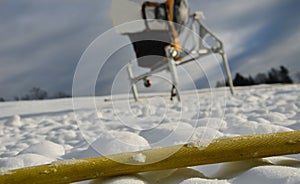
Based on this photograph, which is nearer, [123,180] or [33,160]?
[123,180]

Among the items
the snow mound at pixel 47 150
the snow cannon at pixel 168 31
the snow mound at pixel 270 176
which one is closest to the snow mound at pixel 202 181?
the snow mound at pixel 270 176

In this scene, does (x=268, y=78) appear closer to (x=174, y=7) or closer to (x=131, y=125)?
(x=174, y=7)

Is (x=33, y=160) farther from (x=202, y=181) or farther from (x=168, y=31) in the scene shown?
(x=168, y=31)

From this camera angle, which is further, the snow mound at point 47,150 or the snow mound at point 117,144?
the snow mound at point 47,150

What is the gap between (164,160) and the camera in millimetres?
674

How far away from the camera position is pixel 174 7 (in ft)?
11.5

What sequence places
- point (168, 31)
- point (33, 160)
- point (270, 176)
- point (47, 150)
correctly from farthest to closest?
point (168, 31) < point (47, 150) < point (33, 160) < point (270, 176)

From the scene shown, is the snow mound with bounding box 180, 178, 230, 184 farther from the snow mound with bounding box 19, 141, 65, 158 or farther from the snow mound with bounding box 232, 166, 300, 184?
the snow mound with bounding box 19, 141, 65, 158

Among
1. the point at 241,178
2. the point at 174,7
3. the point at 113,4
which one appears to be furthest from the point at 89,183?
the point at 174,7

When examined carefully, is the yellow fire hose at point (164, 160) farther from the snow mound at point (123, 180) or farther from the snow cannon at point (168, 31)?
the snow cannon at point (168, 31)

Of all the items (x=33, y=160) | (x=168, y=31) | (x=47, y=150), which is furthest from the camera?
(x=168, y=31)

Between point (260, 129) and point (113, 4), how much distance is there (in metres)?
1.47

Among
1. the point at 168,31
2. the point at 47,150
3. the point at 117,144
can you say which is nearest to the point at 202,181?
A: the point at 117,144

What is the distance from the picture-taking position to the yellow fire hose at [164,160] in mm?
632
